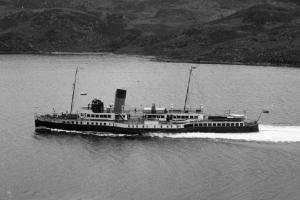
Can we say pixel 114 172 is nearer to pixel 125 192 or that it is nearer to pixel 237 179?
pixel 125 192

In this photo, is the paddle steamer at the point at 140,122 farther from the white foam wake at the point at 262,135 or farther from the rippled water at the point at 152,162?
the rippled water at the point at 152,162

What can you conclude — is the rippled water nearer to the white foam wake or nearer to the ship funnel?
the white foam wake

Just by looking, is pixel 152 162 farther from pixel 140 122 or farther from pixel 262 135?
A: pixel 262 135

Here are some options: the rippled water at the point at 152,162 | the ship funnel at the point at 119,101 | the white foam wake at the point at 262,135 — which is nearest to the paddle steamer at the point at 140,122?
the ship funnel at the point at 119,101

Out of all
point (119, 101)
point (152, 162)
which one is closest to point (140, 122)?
point (119, 101)

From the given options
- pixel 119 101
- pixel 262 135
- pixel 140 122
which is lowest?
pixel 262 135

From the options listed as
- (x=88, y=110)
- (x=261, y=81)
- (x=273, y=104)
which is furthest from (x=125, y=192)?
(x=261, y=81)

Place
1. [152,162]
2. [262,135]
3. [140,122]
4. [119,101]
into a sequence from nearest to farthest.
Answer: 1. [152,162]
2. [262,135]
3. [140,122]
4. [119,101]

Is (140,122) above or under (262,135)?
above

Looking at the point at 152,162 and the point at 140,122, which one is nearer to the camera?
the point at 152,162

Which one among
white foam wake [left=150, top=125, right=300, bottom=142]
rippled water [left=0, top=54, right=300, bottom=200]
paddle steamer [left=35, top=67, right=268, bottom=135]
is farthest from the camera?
paddle steamer [left=35, top=67, right=268, bottom=135]

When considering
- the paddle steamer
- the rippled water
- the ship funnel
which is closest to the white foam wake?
the rippled water
